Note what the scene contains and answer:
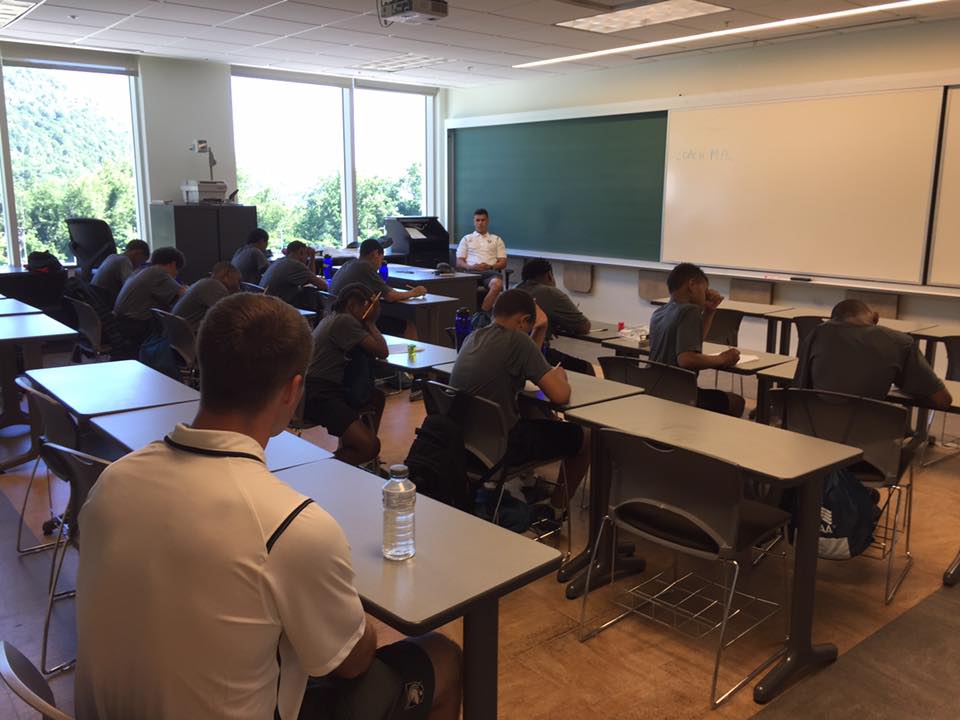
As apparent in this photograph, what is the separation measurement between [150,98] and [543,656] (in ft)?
25.6

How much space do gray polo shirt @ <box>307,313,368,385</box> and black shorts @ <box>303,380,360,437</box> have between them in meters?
0.04

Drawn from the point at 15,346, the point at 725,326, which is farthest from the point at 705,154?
the point at 15,346

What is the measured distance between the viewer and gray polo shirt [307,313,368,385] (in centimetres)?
389

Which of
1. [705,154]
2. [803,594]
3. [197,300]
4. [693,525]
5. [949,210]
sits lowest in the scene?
[803,594]

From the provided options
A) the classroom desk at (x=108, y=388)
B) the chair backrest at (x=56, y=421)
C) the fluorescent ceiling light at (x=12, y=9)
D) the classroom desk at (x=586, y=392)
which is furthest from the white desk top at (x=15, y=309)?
the classroom desk at (x=586, y=392)

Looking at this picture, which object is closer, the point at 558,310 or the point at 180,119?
the point at 558,310

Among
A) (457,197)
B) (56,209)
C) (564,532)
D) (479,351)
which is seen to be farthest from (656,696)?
(457,197)

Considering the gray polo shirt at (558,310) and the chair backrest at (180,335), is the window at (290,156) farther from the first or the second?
the gray polo shirt at (558,310)

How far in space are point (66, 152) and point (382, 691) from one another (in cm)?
839

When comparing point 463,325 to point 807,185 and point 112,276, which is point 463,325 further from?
point 807,185

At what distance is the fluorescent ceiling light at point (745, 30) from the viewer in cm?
571

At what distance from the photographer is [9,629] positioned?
113 inches

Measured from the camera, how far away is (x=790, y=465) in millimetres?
2504

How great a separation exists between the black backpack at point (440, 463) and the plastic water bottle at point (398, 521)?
3.60ft
